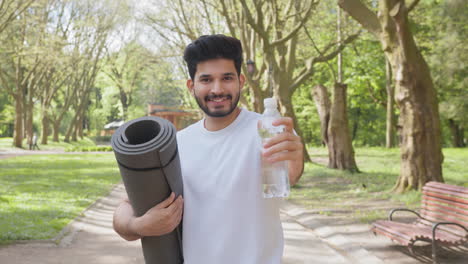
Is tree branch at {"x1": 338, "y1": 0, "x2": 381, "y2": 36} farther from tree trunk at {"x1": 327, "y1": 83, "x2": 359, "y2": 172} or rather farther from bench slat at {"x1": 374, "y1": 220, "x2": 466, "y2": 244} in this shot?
tree trunk at {"x1": 327, "y1": 83, "x2": 359, "y2": 172}

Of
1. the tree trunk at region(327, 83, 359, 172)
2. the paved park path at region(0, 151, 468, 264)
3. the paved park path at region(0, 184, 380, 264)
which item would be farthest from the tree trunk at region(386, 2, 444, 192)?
the tree trunk at region(327, 83, 359, 172)

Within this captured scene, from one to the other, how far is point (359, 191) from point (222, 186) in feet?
34.7

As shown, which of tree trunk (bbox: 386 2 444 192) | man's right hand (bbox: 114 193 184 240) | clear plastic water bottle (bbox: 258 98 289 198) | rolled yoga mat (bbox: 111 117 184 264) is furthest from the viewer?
tree trunk (bbox: 386 2 444 192)

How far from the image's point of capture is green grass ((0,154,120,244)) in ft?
24.4

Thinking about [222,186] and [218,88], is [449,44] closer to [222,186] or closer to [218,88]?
[218,88]

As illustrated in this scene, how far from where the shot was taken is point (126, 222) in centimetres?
186

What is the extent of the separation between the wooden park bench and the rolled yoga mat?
476 centimetres

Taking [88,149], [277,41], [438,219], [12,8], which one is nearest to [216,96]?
[438,219]

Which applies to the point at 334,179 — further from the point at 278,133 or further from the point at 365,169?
the point at 278,133

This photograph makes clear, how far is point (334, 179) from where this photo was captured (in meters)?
14.9

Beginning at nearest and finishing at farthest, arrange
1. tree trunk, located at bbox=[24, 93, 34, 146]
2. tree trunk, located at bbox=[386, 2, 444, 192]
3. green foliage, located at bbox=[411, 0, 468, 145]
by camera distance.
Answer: tree trunk, located at bbox=[386, 2, 444, 192], green foliage, located at bbox=[411, 0, 468, 145], tree trunk, located at bbox=[24, 93, 34, 146]

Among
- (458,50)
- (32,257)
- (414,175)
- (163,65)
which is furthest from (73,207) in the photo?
(163,65)

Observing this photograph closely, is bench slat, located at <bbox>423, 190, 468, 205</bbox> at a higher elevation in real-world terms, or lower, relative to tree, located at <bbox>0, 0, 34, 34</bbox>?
lower

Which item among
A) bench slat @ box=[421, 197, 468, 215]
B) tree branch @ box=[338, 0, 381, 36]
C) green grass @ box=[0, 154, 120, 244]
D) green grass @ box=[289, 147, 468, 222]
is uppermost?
tree branch @ box=[338, 0, 381, 36]
